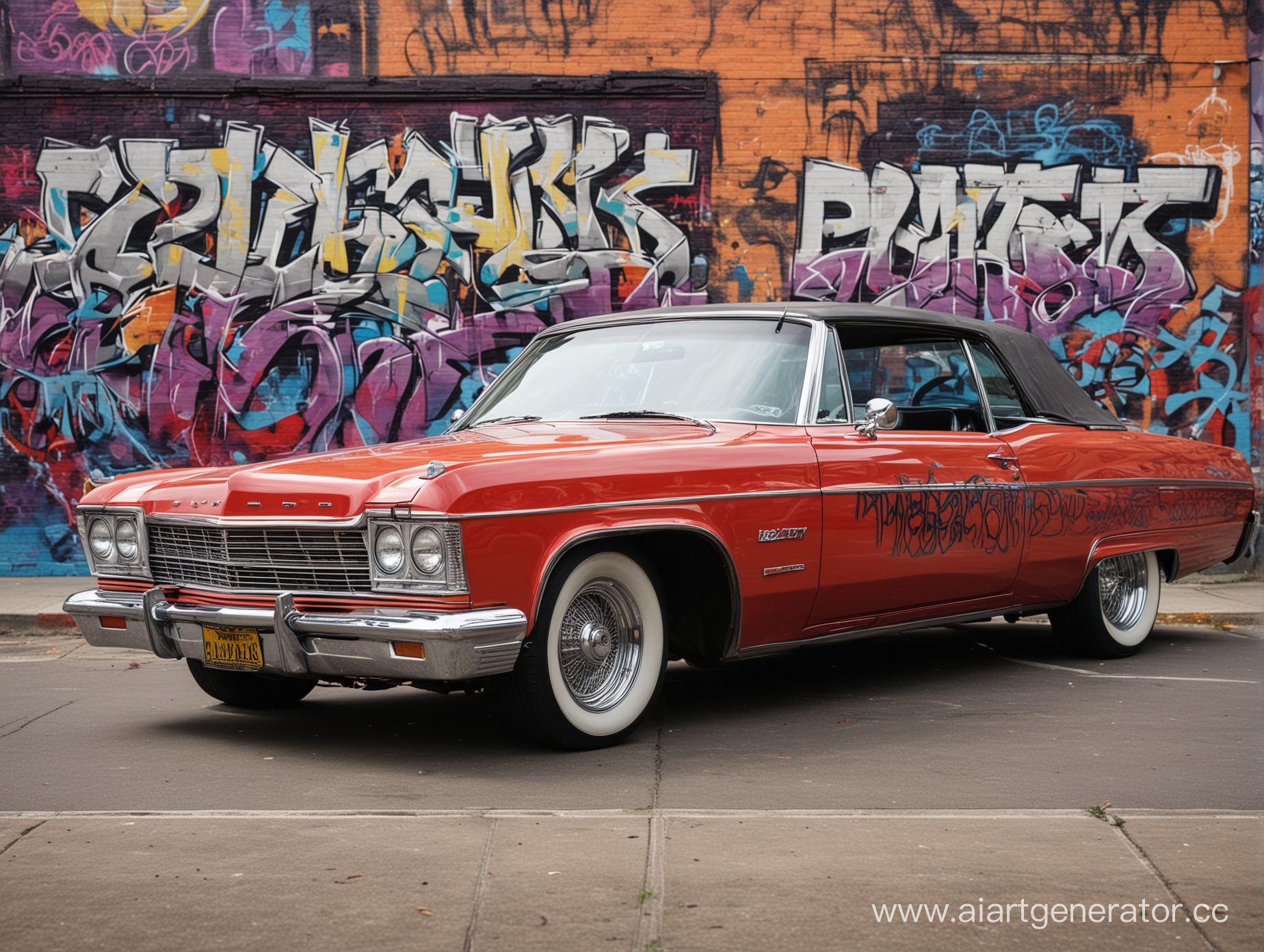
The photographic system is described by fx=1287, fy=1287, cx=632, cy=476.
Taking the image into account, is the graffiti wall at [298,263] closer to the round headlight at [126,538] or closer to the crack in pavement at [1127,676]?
the crack in pavement at [1127,676]

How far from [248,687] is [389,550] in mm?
1744

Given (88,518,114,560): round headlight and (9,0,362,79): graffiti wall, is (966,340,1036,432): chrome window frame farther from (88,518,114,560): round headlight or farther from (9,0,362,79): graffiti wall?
(9,0,362,79): graffiti wall

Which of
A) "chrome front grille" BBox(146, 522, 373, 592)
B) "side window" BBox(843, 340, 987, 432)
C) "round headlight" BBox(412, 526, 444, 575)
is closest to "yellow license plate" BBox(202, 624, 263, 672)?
"chrome front grille" BBox(146, 522, 373, 592)

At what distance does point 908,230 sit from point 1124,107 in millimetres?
2419

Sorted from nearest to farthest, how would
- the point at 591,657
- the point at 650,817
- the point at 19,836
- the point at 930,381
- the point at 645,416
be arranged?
the point at 19,836 → the point at 650,817 → the point at 591,657 → the point at 645,416 → the point at 930,381

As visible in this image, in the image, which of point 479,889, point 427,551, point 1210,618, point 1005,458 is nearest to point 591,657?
point 427,551

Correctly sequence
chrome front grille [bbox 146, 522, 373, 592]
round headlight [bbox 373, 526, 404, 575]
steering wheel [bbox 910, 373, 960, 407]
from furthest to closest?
steering wheel [bbox 910, 373, 960, 407] → chrome front grille [bbox 146, 522, 373, 592] → round headlight [bbox 373, 526, 404, 575]

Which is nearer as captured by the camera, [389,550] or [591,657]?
[389,550]

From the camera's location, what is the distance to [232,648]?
4.72 metres

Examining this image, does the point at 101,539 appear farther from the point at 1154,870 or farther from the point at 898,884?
the point at 1154,870

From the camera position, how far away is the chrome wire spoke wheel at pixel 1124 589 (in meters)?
7.12

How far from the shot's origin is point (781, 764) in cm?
464

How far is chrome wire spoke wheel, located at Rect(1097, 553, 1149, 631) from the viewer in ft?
23.4

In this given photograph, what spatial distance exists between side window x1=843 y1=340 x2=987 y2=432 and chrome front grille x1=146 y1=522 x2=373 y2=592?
2.86 meters
